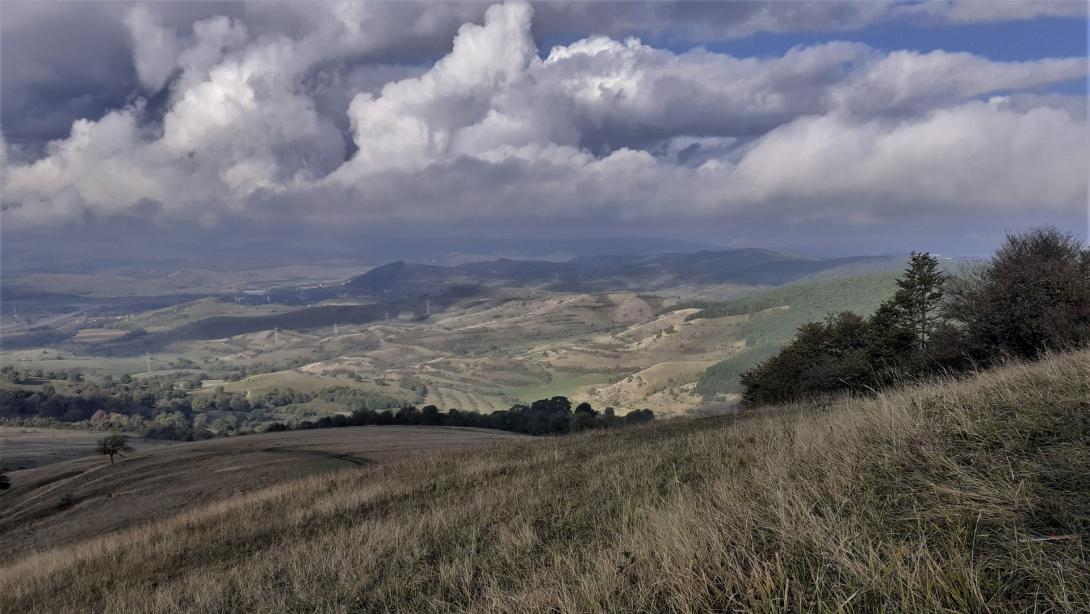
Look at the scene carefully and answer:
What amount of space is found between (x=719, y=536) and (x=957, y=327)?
44.7 metres

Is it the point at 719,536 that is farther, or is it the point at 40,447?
A: the point at 40,447

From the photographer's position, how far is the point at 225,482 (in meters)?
18.9

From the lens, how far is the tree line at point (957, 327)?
26000mm

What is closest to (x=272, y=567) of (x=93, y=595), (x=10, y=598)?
(x=93, y=595)

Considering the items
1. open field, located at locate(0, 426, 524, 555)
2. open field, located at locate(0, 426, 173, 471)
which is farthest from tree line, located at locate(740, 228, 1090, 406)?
open field, located at locate(0, 426, 173, 471)

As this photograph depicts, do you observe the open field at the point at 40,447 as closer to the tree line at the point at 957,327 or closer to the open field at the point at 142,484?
the open field at the point at 142,484

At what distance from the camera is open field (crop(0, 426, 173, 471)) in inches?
1511

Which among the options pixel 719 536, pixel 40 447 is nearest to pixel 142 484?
pixel 719 536

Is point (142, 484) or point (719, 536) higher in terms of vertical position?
point (719, 536)

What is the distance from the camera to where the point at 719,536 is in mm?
3451

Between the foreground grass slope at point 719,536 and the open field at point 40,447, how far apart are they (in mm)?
36005

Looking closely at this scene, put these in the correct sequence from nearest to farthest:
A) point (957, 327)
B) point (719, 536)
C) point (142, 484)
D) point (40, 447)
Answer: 1. point (719, 536)
2. point (142, 484)
3. point (957, 327)
4. point (40, 447)

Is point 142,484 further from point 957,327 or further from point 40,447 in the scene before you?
point 957,327

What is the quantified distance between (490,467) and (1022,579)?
8.42m
